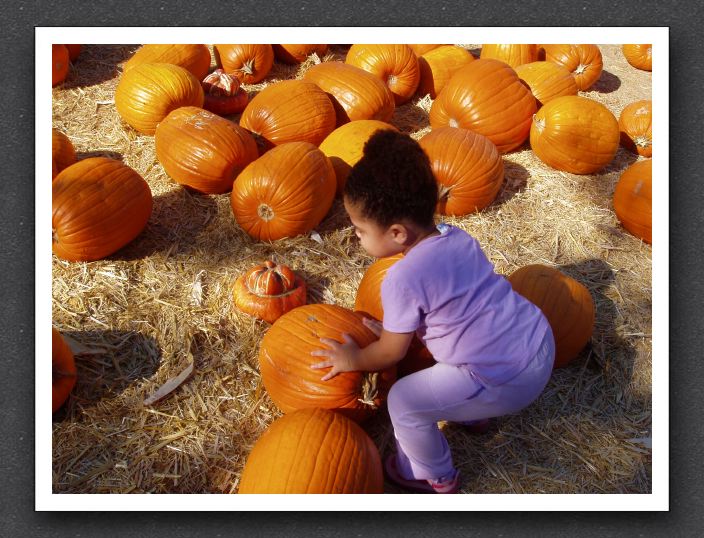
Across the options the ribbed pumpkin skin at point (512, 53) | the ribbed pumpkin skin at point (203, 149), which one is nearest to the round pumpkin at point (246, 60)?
the ribbed pumpkin skin at point (203, 149)

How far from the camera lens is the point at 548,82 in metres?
5.16

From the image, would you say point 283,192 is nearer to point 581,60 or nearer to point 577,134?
point 577,134

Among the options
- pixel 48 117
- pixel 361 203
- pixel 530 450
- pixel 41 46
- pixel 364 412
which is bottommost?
pixel 530 450

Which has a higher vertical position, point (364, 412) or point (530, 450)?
point (364, 412)

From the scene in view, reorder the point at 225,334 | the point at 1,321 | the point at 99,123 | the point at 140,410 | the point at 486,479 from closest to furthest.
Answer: the point at 1,321, the point at 486,479, the point at 140,410, the point at 225,334, the point at 99,123

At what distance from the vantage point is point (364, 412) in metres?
2.79

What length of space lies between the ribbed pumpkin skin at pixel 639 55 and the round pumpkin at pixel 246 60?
3.87 meters

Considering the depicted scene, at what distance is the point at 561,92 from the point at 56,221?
4.16 metres

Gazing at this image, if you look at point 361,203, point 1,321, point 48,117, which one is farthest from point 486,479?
point 48,117

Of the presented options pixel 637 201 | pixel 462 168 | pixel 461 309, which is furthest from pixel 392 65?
pixel 461 309

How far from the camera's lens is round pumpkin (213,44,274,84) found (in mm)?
5363

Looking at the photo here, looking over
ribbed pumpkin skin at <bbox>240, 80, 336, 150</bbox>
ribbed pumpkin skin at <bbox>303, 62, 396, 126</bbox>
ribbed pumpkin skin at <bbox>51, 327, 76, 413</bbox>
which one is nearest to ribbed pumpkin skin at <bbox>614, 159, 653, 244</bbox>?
ribbed pumpkin skin at <bbox>303, 62, 396, 126</bbox>

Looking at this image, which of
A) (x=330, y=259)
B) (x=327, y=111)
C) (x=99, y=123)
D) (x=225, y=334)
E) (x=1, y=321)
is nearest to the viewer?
(x=1, y=321)

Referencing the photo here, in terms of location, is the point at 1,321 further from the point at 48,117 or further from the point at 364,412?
the point at 364,412
